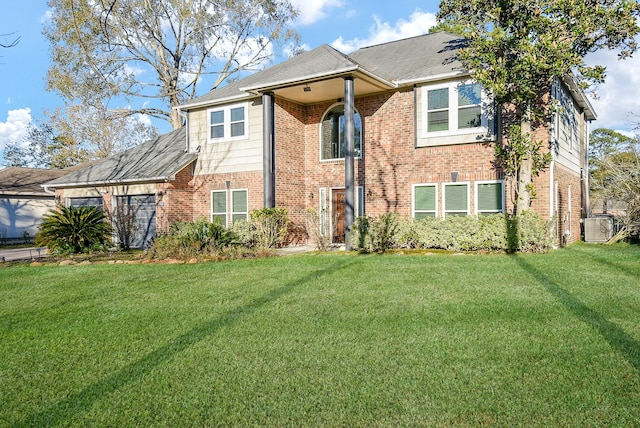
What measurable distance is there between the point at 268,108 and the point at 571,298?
35.7 feet

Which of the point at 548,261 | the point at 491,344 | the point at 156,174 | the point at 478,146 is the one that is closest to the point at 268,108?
the point at 156,174

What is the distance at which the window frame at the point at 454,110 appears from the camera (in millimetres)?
12719

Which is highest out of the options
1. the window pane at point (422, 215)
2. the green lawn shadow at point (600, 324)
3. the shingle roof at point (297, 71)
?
the shingle roof at point (297, 71)

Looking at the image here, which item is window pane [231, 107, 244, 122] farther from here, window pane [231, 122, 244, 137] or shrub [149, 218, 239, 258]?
shrub [149, 218, 239, 258]

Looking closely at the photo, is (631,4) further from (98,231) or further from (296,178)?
(98,231)

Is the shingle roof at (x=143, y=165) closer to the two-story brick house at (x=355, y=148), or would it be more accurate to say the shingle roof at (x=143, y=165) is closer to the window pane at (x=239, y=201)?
the two-story brick house at (x=355, y=148)

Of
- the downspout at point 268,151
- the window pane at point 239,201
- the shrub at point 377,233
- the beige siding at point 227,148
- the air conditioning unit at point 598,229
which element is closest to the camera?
the shrub at point 377,233

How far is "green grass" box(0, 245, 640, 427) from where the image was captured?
10.3ft

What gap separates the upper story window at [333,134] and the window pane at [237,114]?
284 cm

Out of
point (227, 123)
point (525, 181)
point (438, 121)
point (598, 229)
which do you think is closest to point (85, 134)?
point (227, 123)

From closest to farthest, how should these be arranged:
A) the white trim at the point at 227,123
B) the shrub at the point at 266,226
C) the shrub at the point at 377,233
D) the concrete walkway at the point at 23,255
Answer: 1. the shrub at the point at 377,233
2. the shrub at the point at 266,226
3. the concrete walkway at the point at 23,255
4. the white trim at the point at 227,123

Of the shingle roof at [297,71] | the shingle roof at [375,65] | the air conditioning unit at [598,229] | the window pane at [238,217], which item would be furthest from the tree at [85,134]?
the air conditioning unit at [598,229]

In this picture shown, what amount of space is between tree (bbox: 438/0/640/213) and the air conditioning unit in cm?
486

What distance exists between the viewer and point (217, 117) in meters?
16.6
